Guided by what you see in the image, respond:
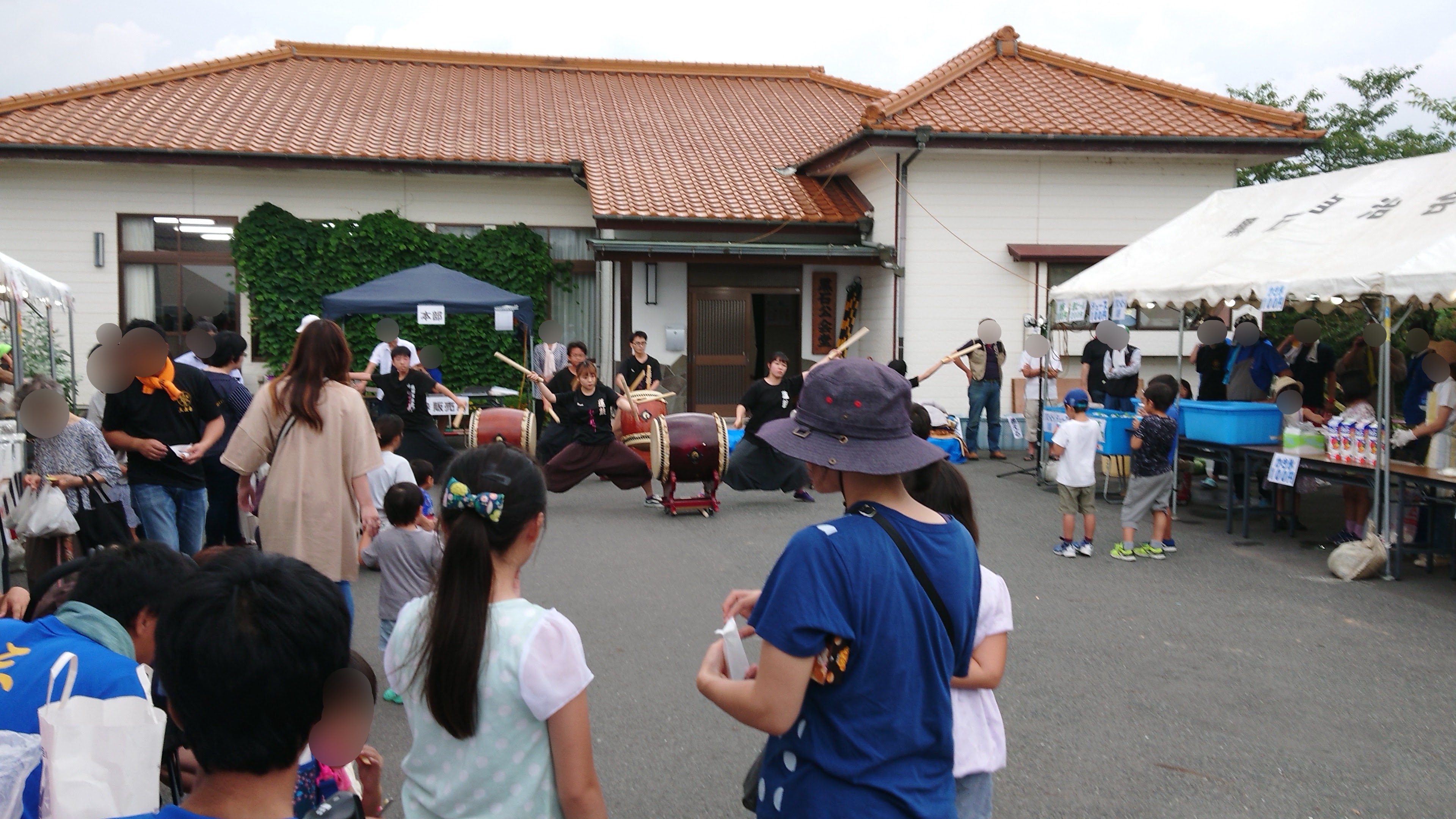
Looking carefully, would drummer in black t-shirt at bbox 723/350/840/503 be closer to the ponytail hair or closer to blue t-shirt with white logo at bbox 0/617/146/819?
the ponytail hair

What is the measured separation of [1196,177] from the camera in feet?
51.8

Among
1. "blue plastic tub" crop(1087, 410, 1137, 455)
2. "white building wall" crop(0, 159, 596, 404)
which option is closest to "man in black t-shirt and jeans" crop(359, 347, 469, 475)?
"blue plastic tub" crop(1087, 410, 1137, 455)

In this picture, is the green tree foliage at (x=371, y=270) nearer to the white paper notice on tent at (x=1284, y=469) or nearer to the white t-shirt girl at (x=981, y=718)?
the white paper notice on tent at (x=1284, y=469)

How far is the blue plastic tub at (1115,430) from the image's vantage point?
10.8m

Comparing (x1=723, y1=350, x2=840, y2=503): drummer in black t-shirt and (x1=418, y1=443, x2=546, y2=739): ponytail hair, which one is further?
(x1=723, y1=350, x2=840, y2=503): drummer in black t-shirt

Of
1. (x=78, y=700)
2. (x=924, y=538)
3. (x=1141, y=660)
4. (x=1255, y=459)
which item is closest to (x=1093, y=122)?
(x=1255, y=459)

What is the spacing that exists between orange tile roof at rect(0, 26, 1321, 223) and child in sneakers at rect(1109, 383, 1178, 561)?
7.20m

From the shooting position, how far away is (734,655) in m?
2.13

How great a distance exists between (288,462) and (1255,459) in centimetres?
808

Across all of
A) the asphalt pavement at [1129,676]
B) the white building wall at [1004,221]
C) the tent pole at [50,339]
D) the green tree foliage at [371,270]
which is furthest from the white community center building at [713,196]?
the asphalt pavement at [1129,676]

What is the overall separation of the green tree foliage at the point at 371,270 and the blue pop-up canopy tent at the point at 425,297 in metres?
2.53

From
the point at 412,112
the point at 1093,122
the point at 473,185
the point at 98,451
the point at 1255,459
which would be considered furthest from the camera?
the point at 412,112

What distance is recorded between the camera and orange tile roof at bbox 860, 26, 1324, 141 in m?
15.0

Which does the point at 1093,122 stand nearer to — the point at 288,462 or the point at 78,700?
the point at 288,462
